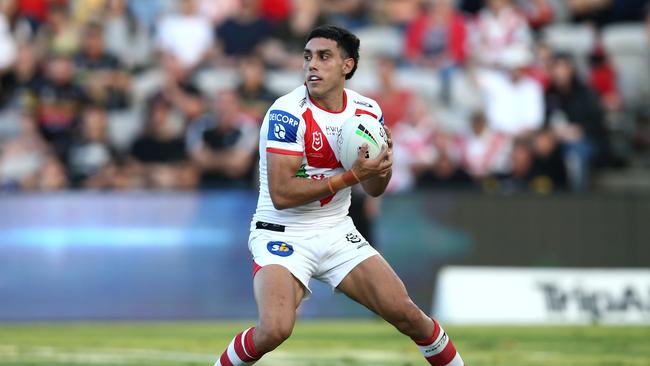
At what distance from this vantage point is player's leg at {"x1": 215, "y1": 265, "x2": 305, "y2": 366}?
7941 millimetres

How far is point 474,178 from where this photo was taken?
17.9 m

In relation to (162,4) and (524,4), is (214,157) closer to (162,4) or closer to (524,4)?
(162,4)

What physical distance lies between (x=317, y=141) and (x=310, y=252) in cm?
72

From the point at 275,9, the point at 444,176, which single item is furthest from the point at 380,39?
the point at 444,176

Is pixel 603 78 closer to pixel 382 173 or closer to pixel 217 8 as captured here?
pixel 217 8

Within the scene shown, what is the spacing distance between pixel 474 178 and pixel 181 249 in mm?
4156

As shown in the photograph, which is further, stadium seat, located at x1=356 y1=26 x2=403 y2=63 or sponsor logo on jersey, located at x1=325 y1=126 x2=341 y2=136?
stadium seat, located at x1=356 y1=26 x2=403 y2=63

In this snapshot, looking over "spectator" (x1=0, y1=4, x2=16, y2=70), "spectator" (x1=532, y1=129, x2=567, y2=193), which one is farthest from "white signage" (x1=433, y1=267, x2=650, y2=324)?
"spectator" (x1=0, y1=4, x2=16, y2=70)

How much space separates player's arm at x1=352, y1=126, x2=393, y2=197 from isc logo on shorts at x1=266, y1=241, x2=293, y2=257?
0.64m

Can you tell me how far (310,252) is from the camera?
330 inches

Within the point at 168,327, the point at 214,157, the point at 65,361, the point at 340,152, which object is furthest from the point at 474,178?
the point at 340,152

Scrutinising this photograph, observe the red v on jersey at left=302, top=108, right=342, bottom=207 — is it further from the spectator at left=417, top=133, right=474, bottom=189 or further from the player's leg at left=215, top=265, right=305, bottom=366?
the spectator at left=417, top=133, right=474, bottom=189

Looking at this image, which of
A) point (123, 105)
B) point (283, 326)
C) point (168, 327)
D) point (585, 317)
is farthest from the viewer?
point (123, 105)

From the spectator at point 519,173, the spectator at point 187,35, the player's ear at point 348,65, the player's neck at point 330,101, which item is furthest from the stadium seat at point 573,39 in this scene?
the player's neck at point 330,101
